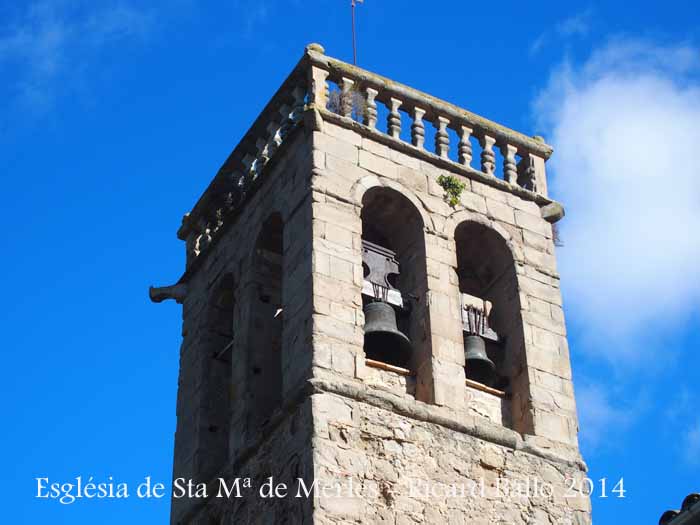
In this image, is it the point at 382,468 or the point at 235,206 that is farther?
the point at 235,206

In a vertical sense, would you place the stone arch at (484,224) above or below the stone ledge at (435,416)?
above

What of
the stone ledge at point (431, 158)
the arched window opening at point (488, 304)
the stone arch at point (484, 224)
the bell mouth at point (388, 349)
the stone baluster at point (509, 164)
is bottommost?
the bell mouth at point (388, 349)

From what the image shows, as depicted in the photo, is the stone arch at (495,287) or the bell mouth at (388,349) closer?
the bell mouth at (388,349)

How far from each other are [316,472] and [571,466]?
8.60ft

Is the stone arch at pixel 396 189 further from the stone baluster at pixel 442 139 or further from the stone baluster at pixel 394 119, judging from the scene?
the stone baluster at pixel 442 139

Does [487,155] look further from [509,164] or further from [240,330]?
[240,330]

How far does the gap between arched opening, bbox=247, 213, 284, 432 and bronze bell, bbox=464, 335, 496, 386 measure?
1.72 metres

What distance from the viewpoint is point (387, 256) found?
53.4ft

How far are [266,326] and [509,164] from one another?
308cm

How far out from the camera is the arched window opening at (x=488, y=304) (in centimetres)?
1595

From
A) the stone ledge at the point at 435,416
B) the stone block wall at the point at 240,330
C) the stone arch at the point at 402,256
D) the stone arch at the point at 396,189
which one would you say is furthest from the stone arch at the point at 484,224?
the stone ledge at the point at 435,416

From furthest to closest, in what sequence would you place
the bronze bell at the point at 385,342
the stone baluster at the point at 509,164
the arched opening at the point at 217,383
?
the stone baluster at the point at 509,164 < the arched opening at the point at 217,383 < the bronze bell at the point at 385,342

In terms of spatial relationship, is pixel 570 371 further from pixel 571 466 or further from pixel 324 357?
pixel 324 357

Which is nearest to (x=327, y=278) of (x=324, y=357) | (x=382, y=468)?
(x=324, y=357)
